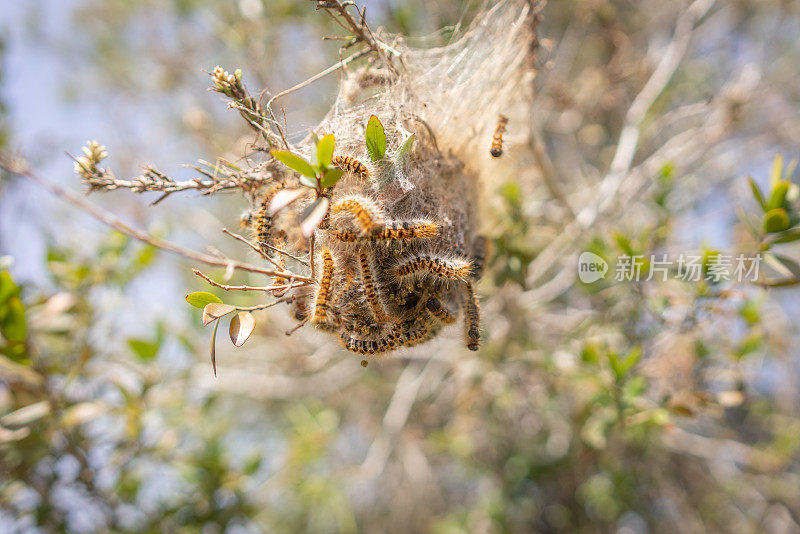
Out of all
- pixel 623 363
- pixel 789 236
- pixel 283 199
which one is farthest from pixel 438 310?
pixel 789 236

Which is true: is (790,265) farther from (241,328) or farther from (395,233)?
(241,328)

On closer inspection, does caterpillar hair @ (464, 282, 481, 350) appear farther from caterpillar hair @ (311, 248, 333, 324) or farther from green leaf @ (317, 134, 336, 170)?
green leaf @ (317, 134, 336, 170)

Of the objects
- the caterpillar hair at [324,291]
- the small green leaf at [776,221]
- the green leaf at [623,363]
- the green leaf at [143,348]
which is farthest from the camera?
the green leaf at [143,348]

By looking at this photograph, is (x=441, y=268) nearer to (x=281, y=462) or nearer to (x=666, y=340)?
(x=666, y=340)

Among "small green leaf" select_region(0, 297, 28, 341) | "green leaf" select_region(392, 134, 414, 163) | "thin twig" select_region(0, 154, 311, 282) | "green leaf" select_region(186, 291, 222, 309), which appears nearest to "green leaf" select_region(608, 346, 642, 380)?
"green leaf" select_region(392, 134, 414, 163)

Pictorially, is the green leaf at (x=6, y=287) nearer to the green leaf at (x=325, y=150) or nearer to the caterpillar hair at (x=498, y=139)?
the green leaf at (x=325, y=150)

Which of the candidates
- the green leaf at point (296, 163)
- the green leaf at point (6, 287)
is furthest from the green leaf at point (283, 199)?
the green leaf at point (6, 287)
